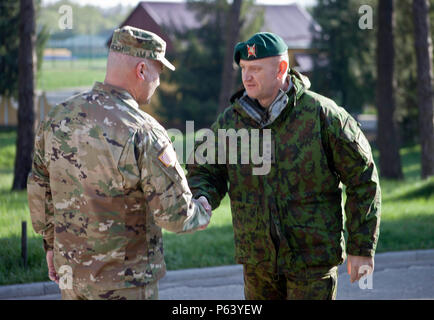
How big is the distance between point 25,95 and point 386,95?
29.8ft

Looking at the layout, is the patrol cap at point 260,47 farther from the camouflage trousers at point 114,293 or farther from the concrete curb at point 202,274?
the concrete curb at point 202,274

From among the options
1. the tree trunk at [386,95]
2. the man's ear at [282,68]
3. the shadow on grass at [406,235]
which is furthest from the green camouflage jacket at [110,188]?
the tree trunk at [386,95]

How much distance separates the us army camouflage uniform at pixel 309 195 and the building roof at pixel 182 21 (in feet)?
79.9

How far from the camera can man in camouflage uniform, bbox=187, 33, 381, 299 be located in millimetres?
3760

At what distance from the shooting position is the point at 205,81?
31391 mm

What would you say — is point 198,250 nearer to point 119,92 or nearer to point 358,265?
point 358,265

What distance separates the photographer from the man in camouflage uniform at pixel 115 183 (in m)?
3.21

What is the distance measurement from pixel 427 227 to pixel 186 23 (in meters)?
25.2

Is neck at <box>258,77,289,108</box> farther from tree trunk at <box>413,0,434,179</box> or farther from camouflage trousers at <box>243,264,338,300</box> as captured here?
tree trunk at <box>413,0,434,179</box>

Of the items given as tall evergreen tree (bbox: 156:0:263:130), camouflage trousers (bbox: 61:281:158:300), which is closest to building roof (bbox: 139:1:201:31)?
tall evergreen tree (bbox: 156:0:263:130)

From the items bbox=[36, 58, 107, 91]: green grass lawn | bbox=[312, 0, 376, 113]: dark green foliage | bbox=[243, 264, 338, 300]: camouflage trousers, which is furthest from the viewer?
bbox=[36, 58, 107, 91]: green grass lawn

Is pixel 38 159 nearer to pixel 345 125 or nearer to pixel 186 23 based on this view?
pixel 345 125

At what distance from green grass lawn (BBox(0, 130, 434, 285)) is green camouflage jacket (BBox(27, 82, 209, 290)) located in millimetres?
4137

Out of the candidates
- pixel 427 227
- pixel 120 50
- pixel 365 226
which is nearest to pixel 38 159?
pixel 120 50
